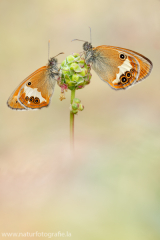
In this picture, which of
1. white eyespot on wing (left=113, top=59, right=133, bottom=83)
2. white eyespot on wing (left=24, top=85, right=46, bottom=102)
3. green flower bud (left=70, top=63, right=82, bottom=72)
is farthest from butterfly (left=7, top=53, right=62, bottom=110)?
white eyespot on wing (left=113, top=59, right=133, bottom=83)

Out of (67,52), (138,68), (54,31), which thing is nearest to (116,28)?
(67,52)

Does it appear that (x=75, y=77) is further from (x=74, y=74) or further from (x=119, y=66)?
(x=119, y=66)

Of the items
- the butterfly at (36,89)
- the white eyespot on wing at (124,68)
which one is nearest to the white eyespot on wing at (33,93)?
the butterfly at (36,89)

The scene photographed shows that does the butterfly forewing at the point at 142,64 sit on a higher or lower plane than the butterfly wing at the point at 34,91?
higher

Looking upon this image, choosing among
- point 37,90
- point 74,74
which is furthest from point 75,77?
point 37,90

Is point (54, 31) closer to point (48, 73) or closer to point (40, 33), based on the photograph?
point (40, 33)

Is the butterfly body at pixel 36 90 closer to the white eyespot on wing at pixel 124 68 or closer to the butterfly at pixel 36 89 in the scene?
the butterfly at pixel 36 89

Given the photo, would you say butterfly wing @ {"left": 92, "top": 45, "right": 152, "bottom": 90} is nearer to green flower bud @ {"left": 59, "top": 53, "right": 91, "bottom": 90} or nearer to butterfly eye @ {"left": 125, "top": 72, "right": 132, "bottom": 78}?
butterfly eye @ {"left": 125, "top": 72, "right": 132, "bottom": 78}
